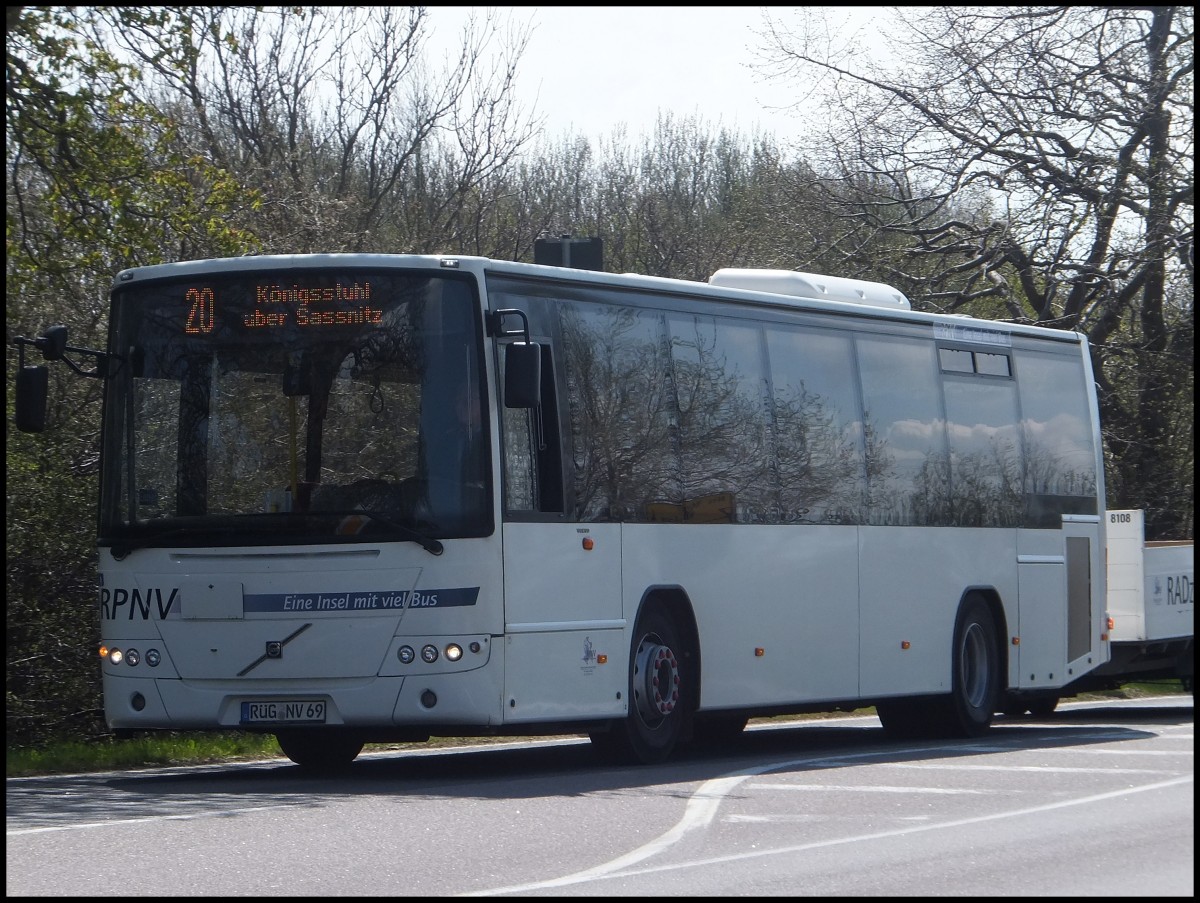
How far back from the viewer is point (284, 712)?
12.6 meters

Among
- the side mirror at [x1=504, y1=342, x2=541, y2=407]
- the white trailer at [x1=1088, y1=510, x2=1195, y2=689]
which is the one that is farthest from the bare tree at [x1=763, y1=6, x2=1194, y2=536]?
the side mirror at [x1=504, y1=342, x2=541, y2=407]

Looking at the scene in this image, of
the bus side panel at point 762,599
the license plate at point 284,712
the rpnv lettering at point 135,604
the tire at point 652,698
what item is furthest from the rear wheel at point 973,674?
the rpnv lettering at point 135,604

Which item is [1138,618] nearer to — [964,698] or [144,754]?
[964,698]

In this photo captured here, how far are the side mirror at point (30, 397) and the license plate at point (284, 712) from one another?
7.48 feet

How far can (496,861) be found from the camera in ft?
29.0

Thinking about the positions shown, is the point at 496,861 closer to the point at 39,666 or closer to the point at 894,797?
the point at 894,797

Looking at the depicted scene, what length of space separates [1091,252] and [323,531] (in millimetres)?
19579

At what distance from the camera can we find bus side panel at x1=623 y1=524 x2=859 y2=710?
1416 centimetres

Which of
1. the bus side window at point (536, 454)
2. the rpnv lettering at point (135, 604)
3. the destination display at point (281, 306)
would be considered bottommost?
the rpnv lettering at point (135, 604)

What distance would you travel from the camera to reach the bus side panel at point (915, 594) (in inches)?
644

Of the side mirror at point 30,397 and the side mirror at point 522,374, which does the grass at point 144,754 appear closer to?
the side mirror at point 30,397

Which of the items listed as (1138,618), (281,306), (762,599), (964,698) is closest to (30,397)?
(281,306)

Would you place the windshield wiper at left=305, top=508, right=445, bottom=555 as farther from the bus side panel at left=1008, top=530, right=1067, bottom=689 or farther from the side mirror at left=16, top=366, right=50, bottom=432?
the bus side panel at left=1008, top=530, right=1067, bottom=689

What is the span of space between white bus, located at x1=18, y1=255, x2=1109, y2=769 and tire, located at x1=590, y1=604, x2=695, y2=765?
2 centimetres
